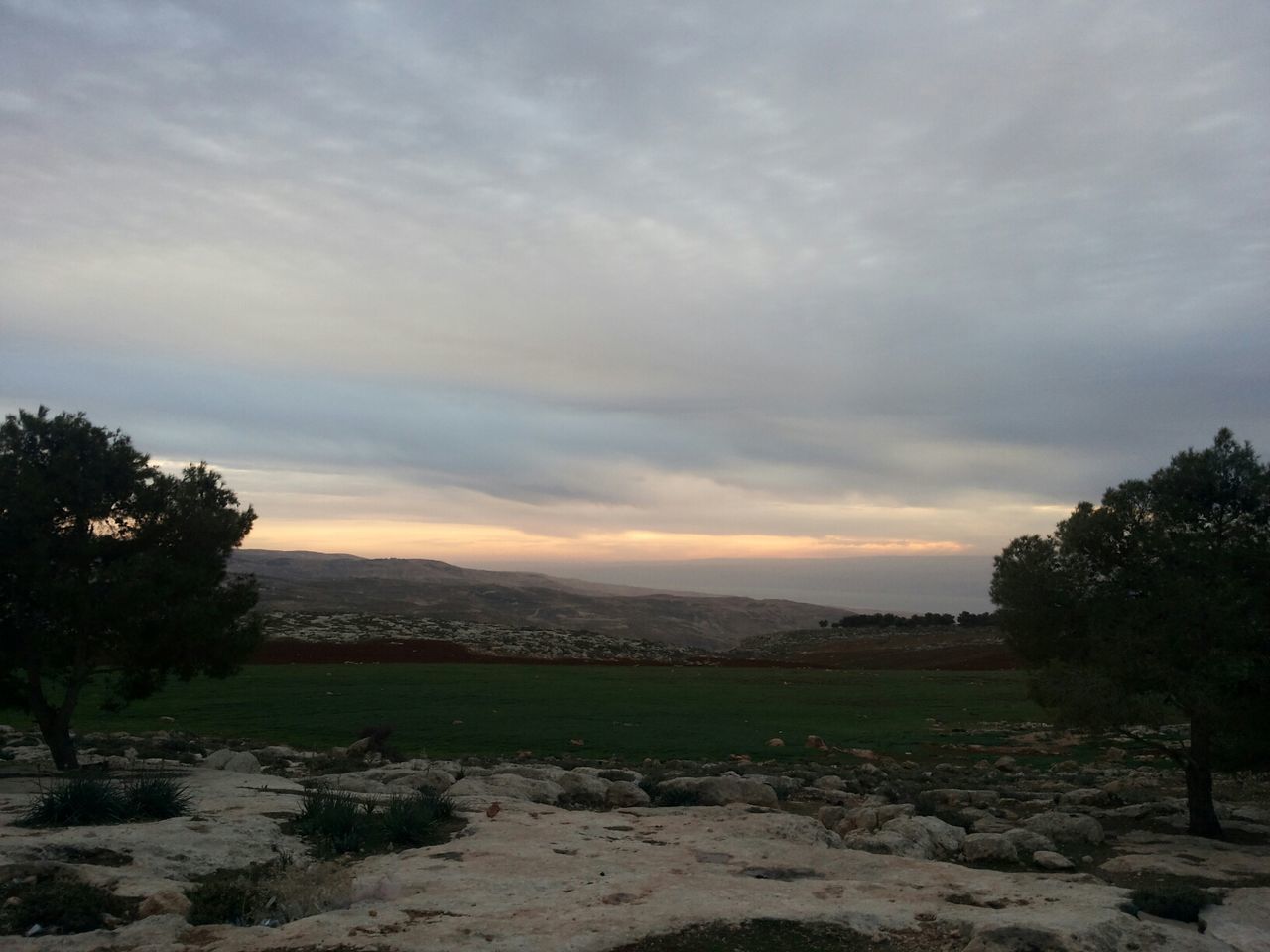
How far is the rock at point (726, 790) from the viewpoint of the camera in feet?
54.7

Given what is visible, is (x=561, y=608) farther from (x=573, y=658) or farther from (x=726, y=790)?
(x=726, y=790)

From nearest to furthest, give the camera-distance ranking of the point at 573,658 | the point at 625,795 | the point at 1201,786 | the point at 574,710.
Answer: the point at 1201,786 < the point at 625,795 < the point at 574,710 < the point at 573,658

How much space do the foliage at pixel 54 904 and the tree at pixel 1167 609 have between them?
47.3 feet

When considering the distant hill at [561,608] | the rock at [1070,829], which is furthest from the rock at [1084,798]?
the distant hill at [561,608]

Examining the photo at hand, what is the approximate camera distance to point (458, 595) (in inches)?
6014

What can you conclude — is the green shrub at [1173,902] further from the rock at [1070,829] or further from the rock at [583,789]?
the rock at [583,789]

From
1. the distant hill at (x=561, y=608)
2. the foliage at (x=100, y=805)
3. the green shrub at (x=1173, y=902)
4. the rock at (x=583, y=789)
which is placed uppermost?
the green shrub at (x=1173, y=902)

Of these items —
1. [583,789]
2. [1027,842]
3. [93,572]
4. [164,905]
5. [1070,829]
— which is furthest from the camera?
[93,572]

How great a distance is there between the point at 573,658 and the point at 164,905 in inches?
2303

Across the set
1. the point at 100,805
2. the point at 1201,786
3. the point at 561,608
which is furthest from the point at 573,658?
the point at 561,608

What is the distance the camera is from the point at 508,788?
16828 millimetres

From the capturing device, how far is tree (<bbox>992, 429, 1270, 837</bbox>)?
1500 cm

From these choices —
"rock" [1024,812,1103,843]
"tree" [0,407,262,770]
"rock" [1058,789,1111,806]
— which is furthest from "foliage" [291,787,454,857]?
"rock" [1058,789,1111,806]

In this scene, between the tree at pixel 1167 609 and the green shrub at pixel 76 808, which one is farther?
the tree at pixel 1167 609
